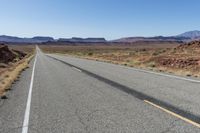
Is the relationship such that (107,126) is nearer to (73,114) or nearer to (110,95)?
(73,114)

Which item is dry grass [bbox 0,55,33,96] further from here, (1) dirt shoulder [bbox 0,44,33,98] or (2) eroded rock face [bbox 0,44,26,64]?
(2) eroded rock face [bbox 0,44,26,64]

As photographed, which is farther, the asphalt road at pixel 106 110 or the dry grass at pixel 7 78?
the dry grass at pixel 7 78

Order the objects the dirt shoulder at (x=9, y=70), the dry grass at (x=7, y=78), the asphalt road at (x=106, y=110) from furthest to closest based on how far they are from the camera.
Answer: the dirt shoulder at (x=9, y=70), the dry grass at (x=7, y=78), the asphalt road at (x=106, y=110)

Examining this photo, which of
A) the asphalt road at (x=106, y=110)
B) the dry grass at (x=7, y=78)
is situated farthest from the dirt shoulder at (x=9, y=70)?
the asphalt road at (x=106, y=110)

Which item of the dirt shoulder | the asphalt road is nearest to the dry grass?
the dirt shoulder

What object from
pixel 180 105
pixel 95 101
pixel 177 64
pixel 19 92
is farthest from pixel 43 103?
pixel 177 64

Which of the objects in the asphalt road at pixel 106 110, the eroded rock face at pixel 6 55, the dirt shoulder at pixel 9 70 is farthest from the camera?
the eroded rock face at pixel 6 55

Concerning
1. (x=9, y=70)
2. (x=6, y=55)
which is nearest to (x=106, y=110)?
(x=9, y=70)

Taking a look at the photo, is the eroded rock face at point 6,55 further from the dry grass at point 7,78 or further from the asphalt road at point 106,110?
the asphalt road at point 106,110

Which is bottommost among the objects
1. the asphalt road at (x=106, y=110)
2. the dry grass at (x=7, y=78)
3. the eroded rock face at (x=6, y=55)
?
the eroded rock face at (x=6, y=55)

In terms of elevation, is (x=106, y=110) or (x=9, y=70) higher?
(x=106, y=110)

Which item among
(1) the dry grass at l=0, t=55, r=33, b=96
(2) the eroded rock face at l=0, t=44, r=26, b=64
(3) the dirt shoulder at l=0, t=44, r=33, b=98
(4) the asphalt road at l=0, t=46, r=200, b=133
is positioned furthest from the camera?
(2) the eroded rock face at l=0, t=44, r=26, b=64

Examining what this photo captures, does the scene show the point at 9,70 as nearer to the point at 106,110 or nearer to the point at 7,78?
the point at 7,78

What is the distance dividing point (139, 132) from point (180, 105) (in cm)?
276
